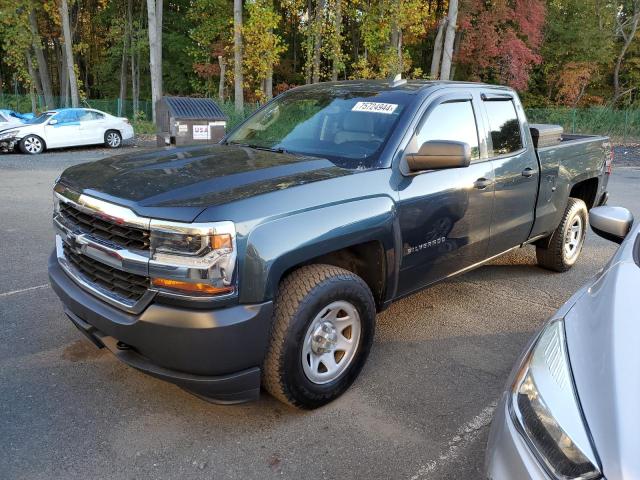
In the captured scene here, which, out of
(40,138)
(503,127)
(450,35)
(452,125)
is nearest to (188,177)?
(452,125)

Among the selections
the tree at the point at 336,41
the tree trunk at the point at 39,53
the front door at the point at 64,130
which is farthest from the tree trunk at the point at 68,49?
the tree at the point at 336,41

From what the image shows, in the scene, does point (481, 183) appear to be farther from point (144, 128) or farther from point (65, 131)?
point (144, 128)

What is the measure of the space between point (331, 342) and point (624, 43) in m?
38.2

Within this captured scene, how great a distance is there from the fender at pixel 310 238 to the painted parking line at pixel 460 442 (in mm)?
940

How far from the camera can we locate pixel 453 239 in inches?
147

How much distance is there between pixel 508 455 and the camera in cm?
168

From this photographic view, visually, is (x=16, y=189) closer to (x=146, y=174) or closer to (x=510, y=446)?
(x=146, y=174)

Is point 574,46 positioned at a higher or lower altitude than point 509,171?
higher

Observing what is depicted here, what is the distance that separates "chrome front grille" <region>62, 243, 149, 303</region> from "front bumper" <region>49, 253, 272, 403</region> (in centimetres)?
9

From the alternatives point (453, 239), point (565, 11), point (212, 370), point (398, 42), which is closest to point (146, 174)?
point (212, 370)

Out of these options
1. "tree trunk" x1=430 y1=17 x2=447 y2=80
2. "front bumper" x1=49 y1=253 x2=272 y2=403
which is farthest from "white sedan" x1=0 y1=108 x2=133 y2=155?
"front bumper" x1=49 y1=253 x2=272 y2=403

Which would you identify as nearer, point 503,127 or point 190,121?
point 503,127

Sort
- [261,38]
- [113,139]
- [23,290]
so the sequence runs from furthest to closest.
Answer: [261,38]
[113,139]
[23,290]

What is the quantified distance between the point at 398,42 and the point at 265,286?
84.9ft
